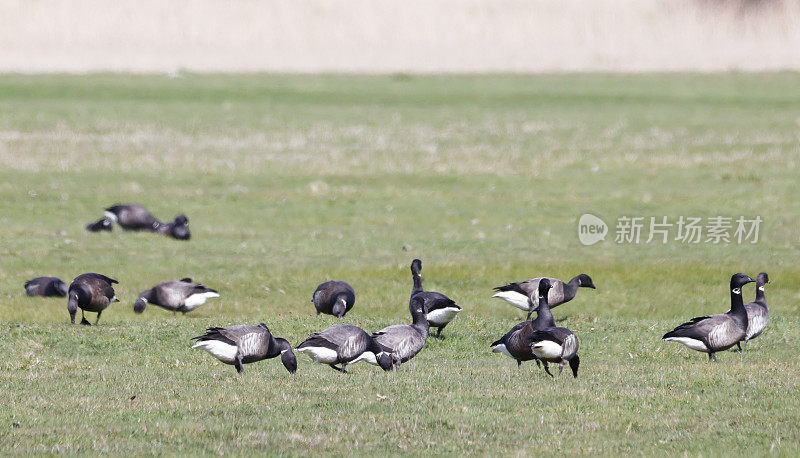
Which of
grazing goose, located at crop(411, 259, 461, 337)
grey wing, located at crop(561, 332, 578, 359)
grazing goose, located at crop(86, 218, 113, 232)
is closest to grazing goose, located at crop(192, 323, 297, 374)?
A: grazing goose, located at crop(411, 259, 461, 337)

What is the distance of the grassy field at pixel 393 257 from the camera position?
47.4ft

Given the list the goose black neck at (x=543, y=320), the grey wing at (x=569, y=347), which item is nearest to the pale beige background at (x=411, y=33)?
the goose black neck at (x=543, y=320)

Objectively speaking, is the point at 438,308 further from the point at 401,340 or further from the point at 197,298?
the point at 197,298

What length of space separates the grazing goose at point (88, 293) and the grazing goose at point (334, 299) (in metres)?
4.74

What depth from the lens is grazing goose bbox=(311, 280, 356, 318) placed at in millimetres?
23984

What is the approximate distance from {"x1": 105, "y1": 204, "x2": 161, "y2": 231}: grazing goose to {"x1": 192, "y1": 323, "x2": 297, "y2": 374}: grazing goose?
20815 millimetres

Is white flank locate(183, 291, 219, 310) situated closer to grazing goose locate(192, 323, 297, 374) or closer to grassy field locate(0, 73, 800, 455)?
grassy field locate(0, 73, 800, 455)

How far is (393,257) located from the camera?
112ft

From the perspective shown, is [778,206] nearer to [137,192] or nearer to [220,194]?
[220,194]

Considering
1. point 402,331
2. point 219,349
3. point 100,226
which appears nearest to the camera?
point 219,349

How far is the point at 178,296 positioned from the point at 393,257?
1011 centimetres

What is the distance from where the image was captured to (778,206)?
45.1m

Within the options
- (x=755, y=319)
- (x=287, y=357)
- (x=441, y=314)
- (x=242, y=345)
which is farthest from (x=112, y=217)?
(x=755, y=319)

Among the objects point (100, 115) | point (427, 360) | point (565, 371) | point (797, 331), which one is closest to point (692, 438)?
point (565, 371)
